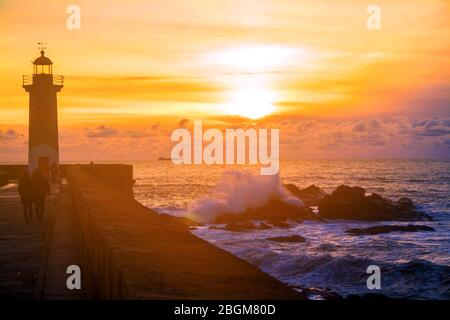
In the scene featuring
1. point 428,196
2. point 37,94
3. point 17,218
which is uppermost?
point 37,94

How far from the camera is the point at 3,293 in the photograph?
7926 mm

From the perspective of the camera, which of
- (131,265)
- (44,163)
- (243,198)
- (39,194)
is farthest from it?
(243,198)

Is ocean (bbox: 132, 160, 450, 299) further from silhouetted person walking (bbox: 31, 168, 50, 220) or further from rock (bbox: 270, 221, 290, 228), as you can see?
Result: silhouetted person walking (bbox: 31, 168, 50, 220)

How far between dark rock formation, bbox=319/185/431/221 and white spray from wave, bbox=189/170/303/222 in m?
5.33

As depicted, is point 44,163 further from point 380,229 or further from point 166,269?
point 166,269

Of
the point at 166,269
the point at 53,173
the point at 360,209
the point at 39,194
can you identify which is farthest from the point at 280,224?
the point at 166,269

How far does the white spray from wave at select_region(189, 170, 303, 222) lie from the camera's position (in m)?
44.5

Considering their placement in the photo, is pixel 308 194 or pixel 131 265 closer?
pixel 131 265

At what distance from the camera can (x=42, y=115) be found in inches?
1483

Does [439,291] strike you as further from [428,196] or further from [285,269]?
[428,196]

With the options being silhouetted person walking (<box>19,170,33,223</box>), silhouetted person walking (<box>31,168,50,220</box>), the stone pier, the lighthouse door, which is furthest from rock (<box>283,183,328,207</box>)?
the stone pier

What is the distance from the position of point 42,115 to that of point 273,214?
15703mm
